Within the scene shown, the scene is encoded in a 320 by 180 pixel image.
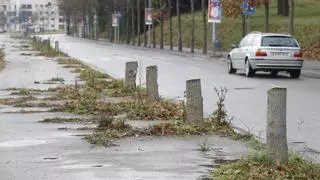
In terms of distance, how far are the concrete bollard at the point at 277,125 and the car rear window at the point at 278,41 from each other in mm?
17358

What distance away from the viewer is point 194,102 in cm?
1114

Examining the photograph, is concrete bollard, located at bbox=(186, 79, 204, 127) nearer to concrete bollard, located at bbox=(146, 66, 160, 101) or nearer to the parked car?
concrete bollard, located at bbox=(146, 66, 160, 101)

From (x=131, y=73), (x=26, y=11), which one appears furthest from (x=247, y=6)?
(x=26, y=11)

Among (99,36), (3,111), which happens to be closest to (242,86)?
(3,111)

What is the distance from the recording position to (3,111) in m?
14.1

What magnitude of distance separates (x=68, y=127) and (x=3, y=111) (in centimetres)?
289

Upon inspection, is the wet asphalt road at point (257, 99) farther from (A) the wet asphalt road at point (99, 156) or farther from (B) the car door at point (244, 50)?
(A) the wet asphalt road at point (99, 156)

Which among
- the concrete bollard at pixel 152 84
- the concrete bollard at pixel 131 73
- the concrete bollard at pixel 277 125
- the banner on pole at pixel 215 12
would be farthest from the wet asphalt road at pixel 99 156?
the banner on pole at pixel 215 12

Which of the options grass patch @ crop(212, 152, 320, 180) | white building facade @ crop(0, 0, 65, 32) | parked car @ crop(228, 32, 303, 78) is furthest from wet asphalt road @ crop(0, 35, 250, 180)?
white building facade @ crop(0, 0, 65, 32)

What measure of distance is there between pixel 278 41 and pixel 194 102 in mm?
14760

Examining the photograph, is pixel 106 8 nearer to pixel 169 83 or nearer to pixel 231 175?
pixel 169 83

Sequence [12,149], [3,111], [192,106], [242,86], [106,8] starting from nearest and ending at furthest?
[12,149] → [192,106] → [3,111] → [242,86] → [106,8]

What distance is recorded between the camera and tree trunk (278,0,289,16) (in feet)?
195

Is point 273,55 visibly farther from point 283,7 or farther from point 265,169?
point 283,7
